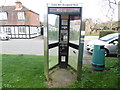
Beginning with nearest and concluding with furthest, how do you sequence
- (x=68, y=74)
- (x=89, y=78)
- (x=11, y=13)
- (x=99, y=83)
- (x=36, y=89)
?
(x=36, y=89) → (x=99, y=83) → (x=89, y=78) → (x=68, y=74) → (x=11, y=13)

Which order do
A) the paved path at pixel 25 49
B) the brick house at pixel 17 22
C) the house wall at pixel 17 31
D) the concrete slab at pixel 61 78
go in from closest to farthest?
1. the concrete slab at pixel 61 78
2. the paved path at pixel 25 49
3. the brick house at pixel 17 22
4. the house wall at pixel 17 31

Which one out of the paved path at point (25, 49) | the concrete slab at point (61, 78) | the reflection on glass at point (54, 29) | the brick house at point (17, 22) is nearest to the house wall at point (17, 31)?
the brick house at point (17, 22)

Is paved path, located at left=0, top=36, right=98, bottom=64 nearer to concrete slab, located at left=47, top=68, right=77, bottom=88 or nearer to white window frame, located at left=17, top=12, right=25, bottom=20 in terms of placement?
concrete slab, located at left=47, top=68, right=77, bottom=88

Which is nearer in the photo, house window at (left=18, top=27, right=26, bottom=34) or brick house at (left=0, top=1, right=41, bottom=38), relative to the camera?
brick house at (left=0, top=1, right=41, bottom=38)

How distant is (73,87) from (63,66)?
141 centimetres

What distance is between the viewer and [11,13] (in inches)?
672

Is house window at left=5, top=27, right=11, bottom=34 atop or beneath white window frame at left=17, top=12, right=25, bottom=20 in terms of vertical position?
beneath

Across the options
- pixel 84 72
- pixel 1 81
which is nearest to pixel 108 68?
pixel 84 72

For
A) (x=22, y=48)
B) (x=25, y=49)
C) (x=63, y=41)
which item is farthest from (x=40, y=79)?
(x=22, y=48)

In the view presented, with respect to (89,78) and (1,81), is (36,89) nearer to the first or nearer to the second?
(1,81)

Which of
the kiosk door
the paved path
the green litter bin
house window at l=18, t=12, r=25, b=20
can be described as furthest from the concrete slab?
house window at l=18, t=12, r=25, b=20

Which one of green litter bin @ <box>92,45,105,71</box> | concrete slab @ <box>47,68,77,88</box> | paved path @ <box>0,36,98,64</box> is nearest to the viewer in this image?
concrete slab @ <box>47,68,77,88</box>

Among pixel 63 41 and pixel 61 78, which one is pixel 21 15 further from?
pixel 61 78

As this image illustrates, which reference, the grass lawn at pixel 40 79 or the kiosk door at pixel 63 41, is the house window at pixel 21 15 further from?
the kiosk door at pixel 63 41
